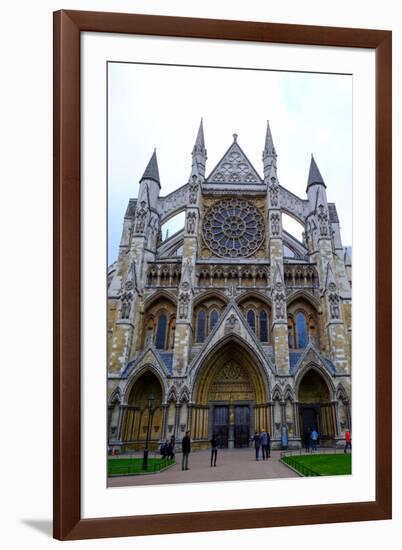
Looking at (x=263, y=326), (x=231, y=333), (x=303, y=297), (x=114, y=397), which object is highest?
(x=303, y=297)

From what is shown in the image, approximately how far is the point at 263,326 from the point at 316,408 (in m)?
2.50

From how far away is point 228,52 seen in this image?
8.54 m

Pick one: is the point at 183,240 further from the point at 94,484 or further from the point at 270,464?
the point at 94,484

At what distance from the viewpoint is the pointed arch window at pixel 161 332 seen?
12484 millimetres

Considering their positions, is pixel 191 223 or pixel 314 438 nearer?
pixel 314 438

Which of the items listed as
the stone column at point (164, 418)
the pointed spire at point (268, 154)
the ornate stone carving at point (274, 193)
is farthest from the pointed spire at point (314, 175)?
the stone column at point (164, 418)

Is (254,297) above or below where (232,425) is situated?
above

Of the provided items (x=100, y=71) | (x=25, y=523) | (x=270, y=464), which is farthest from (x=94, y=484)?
(x=100, y=71)

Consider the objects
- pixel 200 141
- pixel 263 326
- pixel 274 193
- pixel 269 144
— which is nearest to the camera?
pixel 200 141

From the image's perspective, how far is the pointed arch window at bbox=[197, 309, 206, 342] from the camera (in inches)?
507

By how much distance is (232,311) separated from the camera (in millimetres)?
12422

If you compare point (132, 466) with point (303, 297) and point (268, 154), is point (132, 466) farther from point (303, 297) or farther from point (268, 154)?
point (268, 154)

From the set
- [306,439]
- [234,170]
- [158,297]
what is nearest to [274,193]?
[234,170]

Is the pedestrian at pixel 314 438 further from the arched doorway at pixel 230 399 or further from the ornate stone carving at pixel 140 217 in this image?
the ornate stone carving at pixel 140 217
